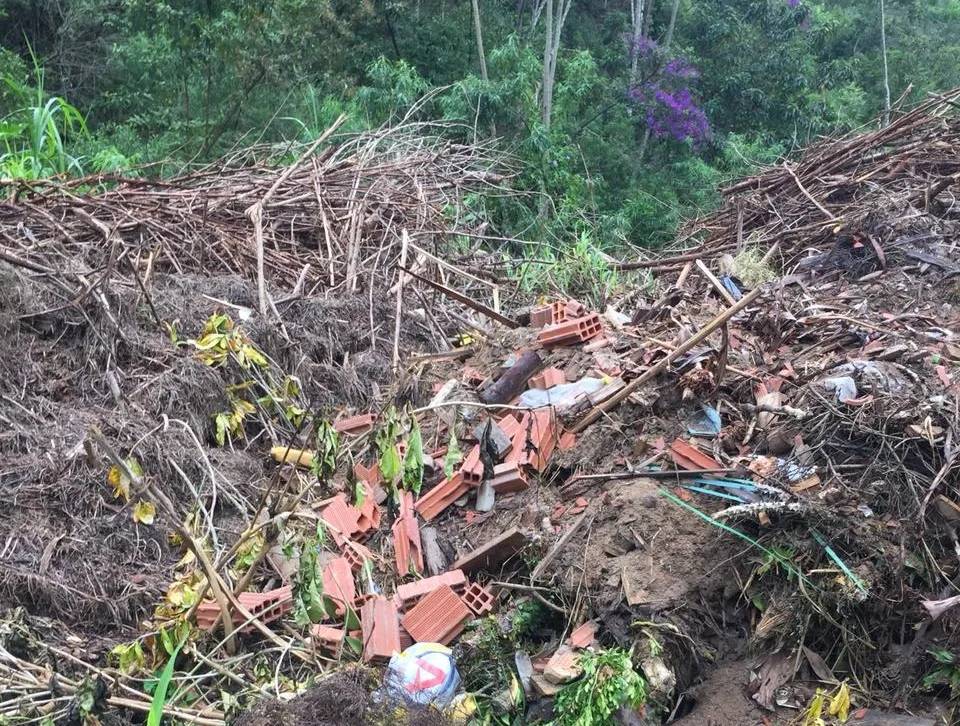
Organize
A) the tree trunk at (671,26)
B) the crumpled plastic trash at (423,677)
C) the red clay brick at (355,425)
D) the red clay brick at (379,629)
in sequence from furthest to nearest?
the tree trunk at (671,26) < the red clay brick at (355,425) < the red clay brick at (379,629) < the crumpled plastic trash at (423,677)

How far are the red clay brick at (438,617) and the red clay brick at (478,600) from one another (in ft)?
0.11

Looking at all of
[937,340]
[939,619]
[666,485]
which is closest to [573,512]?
[666,485]

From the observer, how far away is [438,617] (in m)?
3.41

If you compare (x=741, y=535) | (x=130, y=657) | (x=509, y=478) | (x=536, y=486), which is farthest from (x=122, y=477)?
(x=741, y=535)

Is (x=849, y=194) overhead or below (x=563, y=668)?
below

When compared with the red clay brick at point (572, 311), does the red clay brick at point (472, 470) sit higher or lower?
lower

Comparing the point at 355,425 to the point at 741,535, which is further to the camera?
the point at 355,425

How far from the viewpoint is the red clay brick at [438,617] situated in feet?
11.1

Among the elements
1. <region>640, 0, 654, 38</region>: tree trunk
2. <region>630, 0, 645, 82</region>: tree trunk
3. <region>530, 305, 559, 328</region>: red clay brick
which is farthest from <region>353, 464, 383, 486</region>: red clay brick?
<region>640, 0, 654, 38</region>: tree trunk

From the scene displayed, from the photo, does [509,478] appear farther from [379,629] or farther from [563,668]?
[563,668]

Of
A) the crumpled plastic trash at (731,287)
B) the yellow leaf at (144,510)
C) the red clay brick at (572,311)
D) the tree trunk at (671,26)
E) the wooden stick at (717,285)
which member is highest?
the yellow leaf at (144,510)

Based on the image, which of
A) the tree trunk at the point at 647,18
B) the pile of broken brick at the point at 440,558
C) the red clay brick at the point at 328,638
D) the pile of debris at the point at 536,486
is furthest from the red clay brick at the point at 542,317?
the tree trunk at the point at 647,18

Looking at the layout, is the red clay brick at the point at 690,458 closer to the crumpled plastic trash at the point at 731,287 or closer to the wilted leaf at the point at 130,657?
the crumpled plastic trash at the point at 731,287

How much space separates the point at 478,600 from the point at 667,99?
10.0 metres
